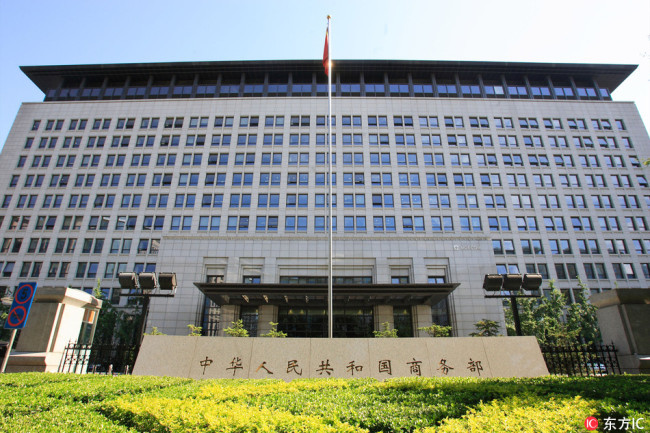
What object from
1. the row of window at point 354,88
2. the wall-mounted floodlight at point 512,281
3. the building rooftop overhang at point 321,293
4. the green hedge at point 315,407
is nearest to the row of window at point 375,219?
the building rooftop overhang at point 321,293

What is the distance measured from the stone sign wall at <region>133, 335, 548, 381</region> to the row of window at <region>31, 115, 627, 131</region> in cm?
3166

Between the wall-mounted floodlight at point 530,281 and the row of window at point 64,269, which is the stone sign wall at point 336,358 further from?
the row of window at point 64,269

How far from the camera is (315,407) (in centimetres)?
519

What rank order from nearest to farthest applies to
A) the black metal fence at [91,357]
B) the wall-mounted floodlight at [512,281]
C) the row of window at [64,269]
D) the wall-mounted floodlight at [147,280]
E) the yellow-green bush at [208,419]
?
the yellow-green bush at [208,419], the black metal fence at [91,357], the wall-mounted floodlight at [147,280], the wall-mounted floodlight at [512,281], the row of window at [64,269]

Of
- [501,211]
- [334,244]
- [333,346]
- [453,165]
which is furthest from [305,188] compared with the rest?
[333,346]

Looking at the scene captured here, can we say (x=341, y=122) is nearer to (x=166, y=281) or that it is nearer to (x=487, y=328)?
(x=487, y=328)

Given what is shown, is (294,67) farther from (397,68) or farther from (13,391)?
(13,391)

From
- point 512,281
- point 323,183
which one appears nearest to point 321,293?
point 512,281

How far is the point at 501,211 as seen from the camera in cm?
3722

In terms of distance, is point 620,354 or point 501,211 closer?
point 620,354

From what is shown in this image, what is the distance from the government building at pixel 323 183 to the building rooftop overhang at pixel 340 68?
23 cm

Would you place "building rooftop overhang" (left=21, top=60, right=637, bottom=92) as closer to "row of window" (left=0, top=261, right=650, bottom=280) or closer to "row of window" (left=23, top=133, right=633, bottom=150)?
"row of window" (left=23, top=133, right=633, bottom=150)

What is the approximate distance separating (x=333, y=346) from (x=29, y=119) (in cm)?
5312

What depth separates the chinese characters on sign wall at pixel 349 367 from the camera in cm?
1048
